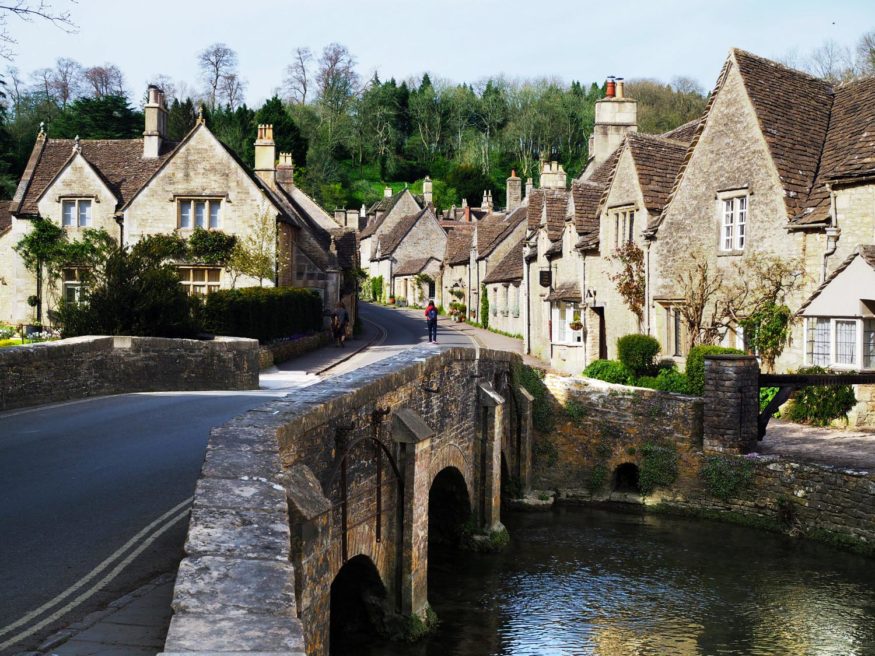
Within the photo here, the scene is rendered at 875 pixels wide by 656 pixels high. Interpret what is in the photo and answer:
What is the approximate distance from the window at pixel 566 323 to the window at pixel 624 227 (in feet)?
12.6

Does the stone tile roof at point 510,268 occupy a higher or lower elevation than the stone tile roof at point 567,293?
higher

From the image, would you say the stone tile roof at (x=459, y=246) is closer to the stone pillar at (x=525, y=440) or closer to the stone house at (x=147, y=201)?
the stone house at (x=147, y=201)

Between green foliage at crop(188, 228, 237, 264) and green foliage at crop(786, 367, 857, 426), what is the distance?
77.3ft

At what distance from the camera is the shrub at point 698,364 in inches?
956

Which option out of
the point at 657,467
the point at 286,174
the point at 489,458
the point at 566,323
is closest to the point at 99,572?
the point at 489,458

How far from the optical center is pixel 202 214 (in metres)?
38.9

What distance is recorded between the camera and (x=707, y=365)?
21234 mm

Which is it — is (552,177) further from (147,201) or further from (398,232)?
(398,232)

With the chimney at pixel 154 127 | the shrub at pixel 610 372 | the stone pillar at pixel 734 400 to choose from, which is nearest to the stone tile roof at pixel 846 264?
the stone pillar at pixel 734 400

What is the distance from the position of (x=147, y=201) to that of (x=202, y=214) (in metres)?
2.22

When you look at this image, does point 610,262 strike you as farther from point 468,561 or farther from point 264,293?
point 468,561

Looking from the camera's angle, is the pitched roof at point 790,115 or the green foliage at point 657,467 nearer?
the green foliage at point 657,467

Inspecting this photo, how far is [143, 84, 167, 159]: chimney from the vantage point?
41.8 m

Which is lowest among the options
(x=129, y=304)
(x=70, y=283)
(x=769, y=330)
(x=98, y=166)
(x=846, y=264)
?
(x=769, y=330)
